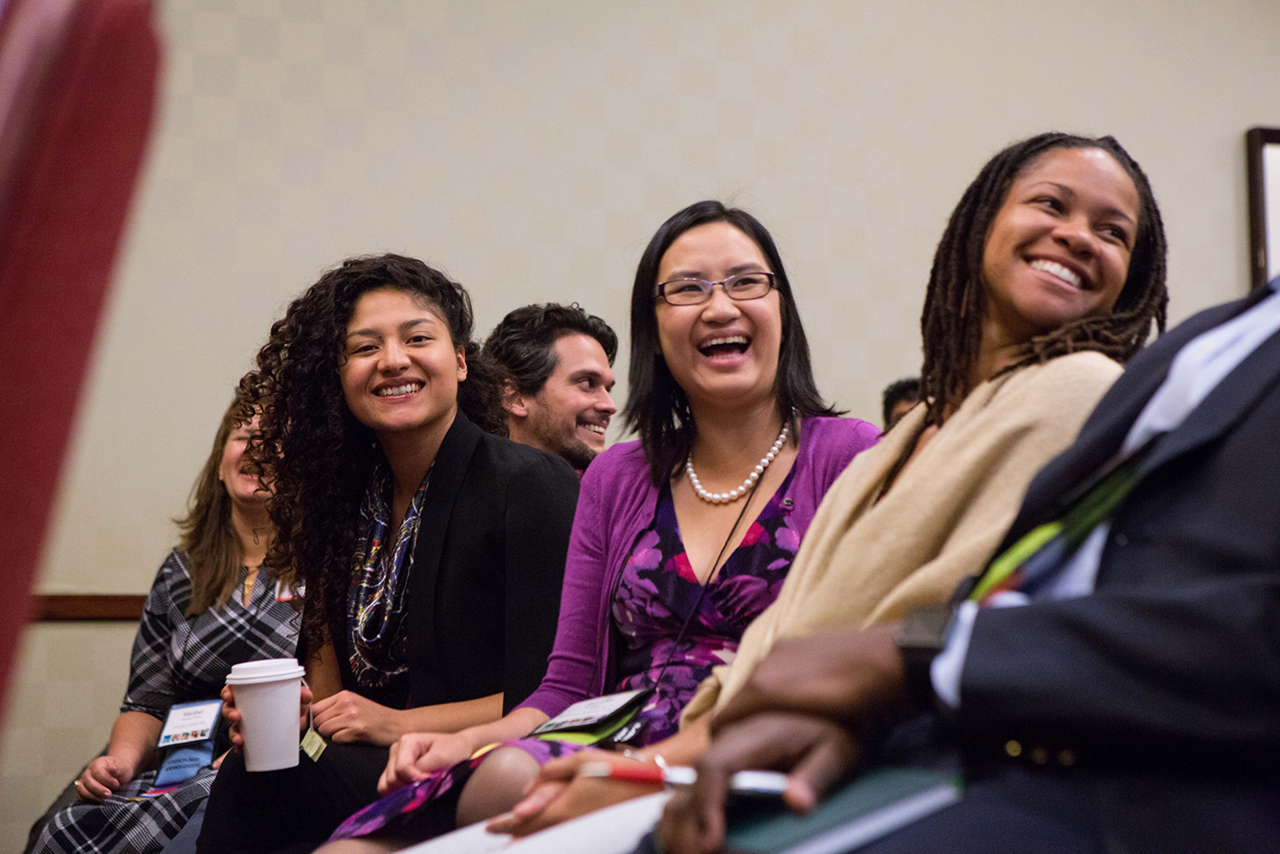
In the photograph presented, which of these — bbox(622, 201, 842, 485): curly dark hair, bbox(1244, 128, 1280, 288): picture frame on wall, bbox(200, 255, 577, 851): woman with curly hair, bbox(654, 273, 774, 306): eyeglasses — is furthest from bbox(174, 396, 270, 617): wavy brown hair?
bbox(1244, 128, 1280, 288): picture frame on wall

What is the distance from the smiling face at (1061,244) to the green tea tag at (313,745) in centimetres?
121

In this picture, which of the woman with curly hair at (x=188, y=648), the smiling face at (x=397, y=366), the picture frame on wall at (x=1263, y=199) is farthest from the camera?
the picture frame on wall at (x=1263, y=199)

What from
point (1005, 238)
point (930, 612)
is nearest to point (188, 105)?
point (1005, 238)

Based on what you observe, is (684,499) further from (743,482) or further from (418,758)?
(418,758)

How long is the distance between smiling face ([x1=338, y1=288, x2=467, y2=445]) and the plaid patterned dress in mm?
632

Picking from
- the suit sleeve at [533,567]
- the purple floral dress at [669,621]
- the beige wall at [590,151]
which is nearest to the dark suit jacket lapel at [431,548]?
the suit sleeve at [533,567]

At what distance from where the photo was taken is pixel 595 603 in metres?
1.67

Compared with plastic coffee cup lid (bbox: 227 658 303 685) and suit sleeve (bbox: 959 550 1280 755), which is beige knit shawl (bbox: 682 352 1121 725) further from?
plastic coffee cup lid (bbox: 227 658 303 685)

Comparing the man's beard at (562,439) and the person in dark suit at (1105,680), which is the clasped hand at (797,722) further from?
the man's beard at (562,439)

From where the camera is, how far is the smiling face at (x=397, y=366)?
2111 millimetres

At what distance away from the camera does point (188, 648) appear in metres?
2.57

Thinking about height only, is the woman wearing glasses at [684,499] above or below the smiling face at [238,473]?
above

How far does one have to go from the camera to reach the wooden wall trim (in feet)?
11.2

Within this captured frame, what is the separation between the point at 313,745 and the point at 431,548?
1.36 ft
